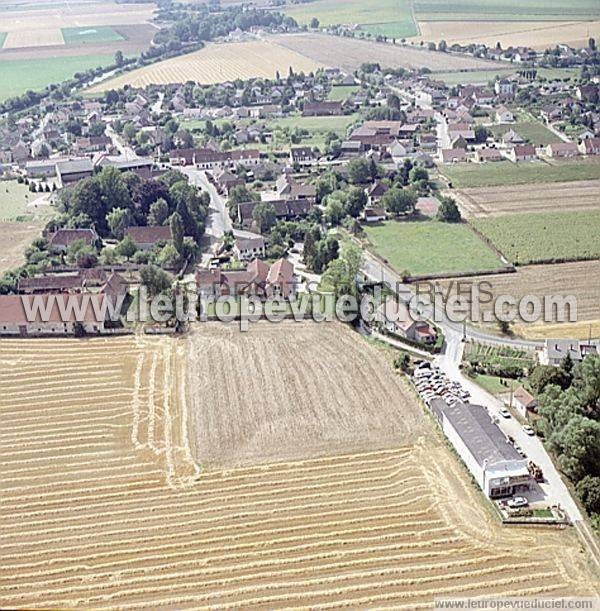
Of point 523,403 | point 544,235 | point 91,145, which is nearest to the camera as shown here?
point 523,403

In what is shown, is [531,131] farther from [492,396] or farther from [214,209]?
[492,396]

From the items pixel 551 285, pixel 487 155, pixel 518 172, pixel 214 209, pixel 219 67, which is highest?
pixel 219 67

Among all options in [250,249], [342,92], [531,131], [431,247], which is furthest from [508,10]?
[250,249]

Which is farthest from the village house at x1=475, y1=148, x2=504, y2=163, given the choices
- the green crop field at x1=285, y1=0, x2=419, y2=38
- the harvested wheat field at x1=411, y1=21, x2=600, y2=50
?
the green crop field at x1=285, y1=0, x2=419, y2=38

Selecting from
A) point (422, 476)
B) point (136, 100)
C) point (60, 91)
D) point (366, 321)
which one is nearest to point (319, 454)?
point (422, 476)

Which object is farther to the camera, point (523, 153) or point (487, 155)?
point (487, 155)

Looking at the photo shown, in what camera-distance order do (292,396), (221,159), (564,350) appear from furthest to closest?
(221,159), (564,350), (292,396)

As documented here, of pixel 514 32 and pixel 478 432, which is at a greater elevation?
pixel 514 32

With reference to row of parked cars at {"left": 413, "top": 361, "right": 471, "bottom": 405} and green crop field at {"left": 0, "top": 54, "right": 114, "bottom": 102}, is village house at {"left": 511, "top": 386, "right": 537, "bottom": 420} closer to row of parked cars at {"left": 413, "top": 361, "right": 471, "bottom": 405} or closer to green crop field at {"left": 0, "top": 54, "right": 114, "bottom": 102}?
row of parked cars at {"left": 413, "top": 361, "right": 471, "bottom": 405}

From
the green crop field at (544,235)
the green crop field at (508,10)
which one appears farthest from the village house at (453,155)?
the green crop field at (508,10)
